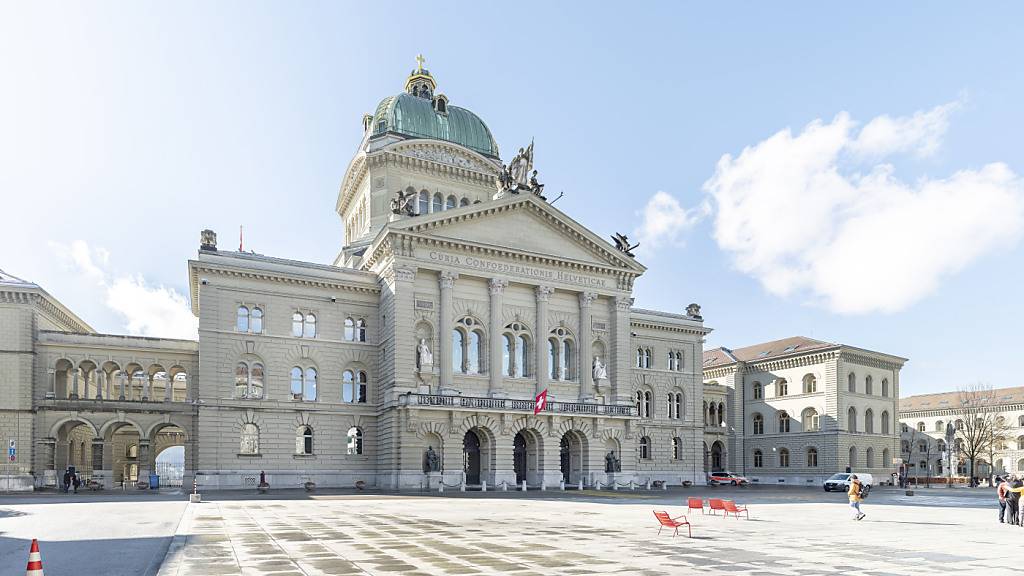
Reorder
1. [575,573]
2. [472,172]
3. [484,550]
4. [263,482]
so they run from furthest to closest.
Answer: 1. [472,172]
2. [263,482]
3. [484,550]
4. [575,573]

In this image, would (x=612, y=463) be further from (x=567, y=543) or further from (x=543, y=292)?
(x=567, y=543)

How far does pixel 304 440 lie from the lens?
6012 centimetres

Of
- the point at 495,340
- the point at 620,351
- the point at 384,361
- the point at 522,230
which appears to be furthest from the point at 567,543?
the point at 620,351

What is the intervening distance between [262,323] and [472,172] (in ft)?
81.7

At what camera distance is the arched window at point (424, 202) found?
242 ft

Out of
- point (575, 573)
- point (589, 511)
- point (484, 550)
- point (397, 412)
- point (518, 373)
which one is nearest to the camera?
point (575, 573)

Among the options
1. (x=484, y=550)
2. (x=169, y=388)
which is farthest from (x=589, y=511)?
(x=169, y=388)

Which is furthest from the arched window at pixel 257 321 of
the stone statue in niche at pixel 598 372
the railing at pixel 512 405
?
the stone statue in niche at pixel 598 372

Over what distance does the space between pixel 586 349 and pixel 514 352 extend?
610 centimetres

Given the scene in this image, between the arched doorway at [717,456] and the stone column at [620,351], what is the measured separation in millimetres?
30274

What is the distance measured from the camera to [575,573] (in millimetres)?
18422

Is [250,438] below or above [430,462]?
above

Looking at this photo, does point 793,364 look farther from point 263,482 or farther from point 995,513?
point 263,482

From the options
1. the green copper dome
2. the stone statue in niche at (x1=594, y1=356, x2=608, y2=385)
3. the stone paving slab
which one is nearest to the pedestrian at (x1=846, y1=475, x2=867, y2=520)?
the stone paving slab
